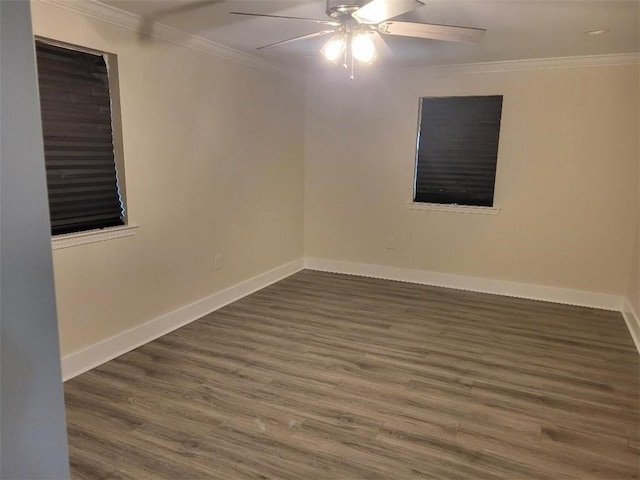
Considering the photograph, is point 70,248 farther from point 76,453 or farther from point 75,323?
point 76,453

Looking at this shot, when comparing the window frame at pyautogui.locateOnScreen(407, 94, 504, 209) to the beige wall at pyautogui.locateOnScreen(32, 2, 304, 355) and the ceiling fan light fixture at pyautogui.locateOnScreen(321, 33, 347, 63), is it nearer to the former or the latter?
the beige wall at pyautogui.locateOnScreen(32, 2, 304, 355)

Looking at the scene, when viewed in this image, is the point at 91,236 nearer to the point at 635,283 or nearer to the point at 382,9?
the point at 382,9

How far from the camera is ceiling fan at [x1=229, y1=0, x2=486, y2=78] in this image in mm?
2289

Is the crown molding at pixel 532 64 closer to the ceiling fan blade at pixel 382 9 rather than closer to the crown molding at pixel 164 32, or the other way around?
the crown molding at pixel 164 32

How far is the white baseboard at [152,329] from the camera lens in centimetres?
288

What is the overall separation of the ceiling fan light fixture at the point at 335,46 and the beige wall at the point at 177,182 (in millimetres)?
1228

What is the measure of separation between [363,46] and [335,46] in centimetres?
17

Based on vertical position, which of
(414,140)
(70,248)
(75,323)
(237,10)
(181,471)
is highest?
(237,10)

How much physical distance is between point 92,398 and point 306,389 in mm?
1208

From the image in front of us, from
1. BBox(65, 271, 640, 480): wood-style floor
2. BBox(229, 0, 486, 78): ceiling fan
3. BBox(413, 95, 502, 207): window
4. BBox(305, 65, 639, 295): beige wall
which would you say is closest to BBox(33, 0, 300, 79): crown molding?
BBox(229, 0, 486, 78): ceiling fan

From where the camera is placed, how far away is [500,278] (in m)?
4.63

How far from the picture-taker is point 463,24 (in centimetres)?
299

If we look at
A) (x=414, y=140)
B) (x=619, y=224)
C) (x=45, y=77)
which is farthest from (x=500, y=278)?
(x=45, y=77)

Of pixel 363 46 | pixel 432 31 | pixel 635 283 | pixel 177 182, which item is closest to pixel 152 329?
pixel 177 182
